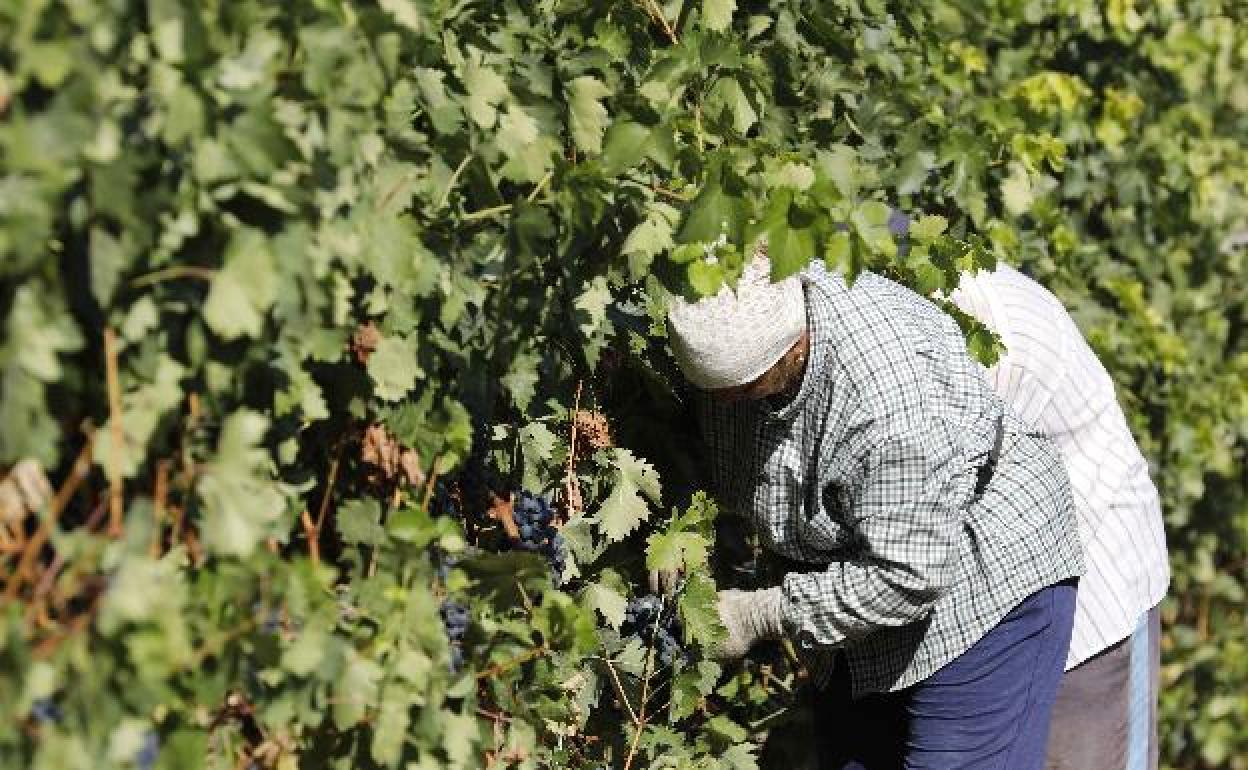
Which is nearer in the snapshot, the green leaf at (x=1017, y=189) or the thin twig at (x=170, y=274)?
the thin twig at (x=170, y=274)

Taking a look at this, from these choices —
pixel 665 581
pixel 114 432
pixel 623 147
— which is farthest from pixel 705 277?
pixel 114 432

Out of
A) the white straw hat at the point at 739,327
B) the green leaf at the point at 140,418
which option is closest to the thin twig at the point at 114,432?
the green leaf at the point at 140,418

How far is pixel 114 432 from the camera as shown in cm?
196

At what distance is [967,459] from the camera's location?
2.95 metres

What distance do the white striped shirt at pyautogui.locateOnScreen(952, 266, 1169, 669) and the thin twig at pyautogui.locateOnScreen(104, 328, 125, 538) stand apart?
1.73m

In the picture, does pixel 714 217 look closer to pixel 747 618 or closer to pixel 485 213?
pixel 485 213

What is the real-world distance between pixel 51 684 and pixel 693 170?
1313mm

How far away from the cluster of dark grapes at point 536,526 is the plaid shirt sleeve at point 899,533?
445 millimetres

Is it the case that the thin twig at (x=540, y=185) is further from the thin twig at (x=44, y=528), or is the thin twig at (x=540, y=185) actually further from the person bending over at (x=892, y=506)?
the thin twig at (x=44, y=528)

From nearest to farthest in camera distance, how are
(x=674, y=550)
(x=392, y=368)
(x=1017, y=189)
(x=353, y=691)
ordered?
(x=353, y=691) < (x=392, y=368) < (x=674, y=550) < (x=1017, y=189)

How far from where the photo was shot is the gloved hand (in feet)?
10.1

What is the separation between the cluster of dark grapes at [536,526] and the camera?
2.78 m

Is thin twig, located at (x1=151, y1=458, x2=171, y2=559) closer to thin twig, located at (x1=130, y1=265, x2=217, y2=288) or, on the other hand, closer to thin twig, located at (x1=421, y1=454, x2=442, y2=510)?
thin twig, located at (x1=130, y1=265, x2=217, y2=288)

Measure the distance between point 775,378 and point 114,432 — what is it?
117 centimetres
